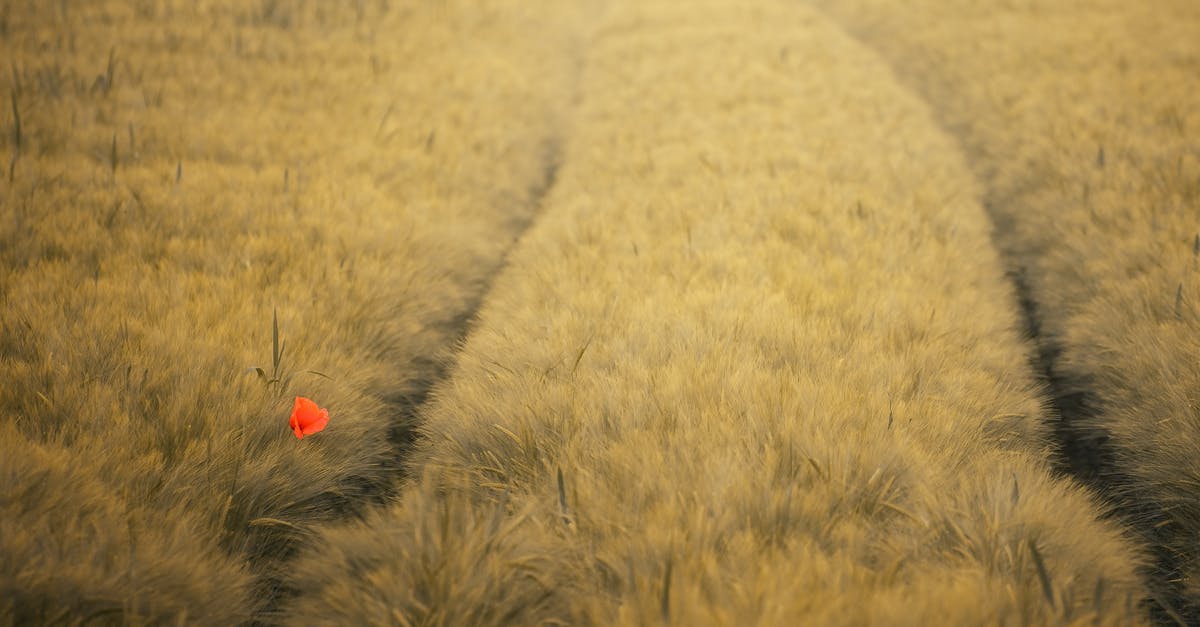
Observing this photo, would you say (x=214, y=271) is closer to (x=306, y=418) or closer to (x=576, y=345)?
(x=306, y=418)

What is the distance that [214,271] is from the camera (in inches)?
A: 110

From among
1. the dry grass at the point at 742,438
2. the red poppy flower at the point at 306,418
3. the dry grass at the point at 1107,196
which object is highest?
the dry grass at the point at 1107,196

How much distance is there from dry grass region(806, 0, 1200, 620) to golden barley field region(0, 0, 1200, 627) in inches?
0.9

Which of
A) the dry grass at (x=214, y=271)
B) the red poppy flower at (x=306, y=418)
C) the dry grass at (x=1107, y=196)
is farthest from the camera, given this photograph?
the dry grass at (x=1107, y=196)

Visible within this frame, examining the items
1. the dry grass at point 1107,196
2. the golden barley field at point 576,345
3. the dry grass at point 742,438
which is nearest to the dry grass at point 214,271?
the golden barley field at point 576,345

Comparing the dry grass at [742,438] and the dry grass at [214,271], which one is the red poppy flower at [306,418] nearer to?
the dry grass at [214,271]

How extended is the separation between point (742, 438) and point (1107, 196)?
125 inches

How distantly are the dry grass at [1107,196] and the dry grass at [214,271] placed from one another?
2672 millimetres

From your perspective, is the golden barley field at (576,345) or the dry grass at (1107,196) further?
the dry grass at (1107,196)

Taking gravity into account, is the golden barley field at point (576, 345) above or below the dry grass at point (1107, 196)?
below

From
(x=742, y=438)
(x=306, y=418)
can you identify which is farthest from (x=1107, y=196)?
(x=306, y=418)

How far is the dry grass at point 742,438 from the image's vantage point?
142 cm

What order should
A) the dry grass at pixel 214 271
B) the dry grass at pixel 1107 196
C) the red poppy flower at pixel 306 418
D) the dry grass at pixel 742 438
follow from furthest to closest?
1. the dry grass at pixel 1107 196
2. the red poppy flower at pixel 306 418
3. the dry grass at pixel 214 271
4. the dry grass at pixel 742 438

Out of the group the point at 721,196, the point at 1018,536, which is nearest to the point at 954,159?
the point at 721,196
